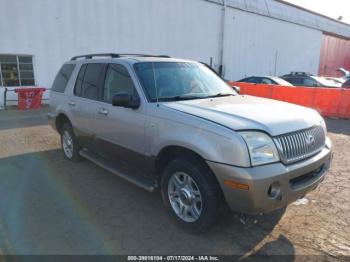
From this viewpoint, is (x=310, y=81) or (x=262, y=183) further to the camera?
(x=310, y=81)

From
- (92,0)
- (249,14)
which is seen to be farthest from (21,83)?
(249,14)

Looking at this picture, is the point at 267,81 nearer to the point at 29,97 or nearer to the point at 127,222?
the point at 29,97

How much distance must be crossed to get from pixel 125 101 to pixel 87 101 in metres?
1.44

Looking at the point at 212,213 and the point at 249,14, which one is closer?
the point at 212,213

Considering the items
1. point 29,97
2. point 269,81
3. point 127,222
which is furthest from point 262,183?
point 29,97

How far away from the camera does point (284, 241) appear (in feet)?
10.1

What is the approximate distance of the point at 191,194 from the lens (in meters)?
3.15

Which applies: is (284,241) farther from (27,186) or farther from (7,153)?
(7,153)

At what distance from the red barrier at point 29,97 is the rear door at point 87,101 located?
8.28 m

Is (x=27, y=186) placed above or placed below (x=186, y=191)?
below

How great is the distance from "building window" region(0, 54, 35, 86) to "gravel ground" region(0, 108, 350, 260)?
9.47m

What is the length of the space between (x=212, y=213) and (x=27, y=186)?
2987 mm

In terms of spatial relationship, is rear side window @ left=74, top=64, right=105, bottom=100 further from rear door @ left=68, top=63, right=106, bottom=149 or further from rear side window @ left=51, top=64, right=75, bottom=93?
rear side window @ left=51, top=64, right=75, bottom=93

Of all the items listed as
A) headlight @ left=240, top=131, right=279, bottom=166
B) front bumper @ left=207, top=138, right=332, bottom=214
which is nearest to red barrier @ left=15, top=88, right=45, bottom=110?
front bumper @ left=207, top=138, right=332, bottom=214
